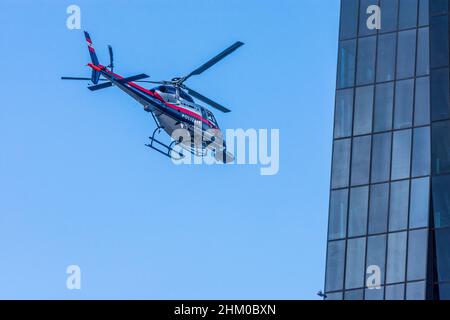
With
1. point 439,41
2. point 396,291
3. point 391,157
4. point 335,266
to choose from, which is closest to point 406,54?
point 439,41

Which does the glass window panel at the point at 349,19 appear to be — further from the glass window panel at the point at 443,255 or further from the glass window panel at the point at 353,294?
the glass window panel at the point at 353,294

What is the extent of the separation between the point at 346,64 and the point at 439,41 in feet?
16.6

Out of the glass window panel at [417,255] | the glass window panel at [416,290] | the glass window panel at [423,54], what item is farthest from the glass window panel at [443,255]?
the glass window panel at [423,54]

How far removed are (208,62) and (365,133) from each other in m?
7.84

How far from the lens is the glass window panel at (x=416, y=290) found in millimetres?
59688

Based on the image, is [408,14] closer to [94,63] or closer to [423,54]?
[423,54]

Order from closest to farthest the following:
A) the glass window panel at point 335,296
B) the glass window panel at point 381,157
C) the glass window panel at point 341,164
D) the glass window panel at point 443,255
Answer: the glass window panel at point 443,255, the glass window panel at point 335,296, the glass window panel at point 381,157, the glass window panel at point 341,164

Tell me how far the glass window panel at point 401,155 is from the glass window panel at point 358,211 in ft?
5.41
